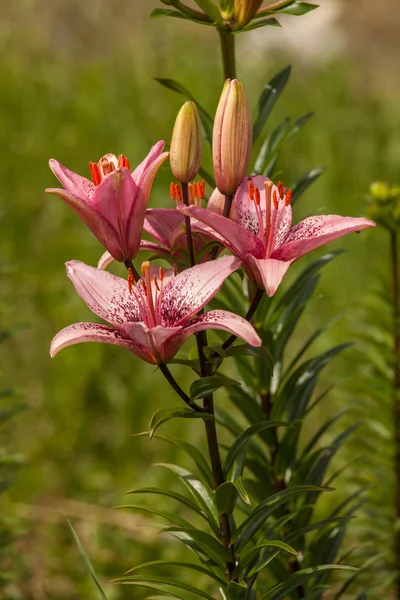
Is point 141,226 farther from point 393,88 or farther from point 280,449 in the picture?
point 393,88

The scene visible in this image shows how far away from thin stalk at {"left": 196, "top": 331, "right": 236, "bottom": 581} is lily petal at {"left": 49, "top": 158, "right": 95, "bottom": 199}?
0.15 m

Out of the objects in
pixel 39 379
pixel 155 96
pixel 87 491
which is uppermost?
pixel 155 96

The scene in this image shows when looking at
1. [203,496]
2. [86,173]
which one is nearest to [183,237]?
[203,496]

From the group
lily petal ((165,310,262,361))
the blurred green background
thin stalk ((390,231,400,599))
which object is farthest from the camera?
the blurred green background

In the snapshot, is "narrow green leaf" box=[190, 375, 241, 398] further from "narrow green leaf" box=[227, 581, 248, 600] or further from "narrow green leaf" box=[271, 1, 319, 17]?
"narrow green leaf" box=[271, 1, 319, 17]

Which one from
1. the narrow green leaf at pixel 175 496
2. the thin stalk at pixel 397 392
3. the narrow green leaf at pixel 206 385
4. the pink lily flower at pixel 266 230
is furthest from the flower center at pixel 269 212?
the thin stalk at pixel 397 392

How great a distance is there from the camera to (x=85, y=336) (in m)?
0.64

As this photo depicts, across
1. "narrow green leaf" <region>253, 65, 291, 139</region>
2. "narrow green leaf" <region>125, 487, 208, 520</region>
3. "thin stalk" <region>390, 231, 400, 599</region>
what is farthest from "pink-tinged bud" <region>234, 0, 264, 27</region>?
"thin stalk" <region>390, 231, 400, 599</region>

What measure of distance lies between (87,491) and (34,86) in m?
1.95

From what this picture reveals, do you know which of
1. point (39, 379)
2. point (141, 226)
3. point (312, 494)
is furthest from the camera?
point (39, 379)

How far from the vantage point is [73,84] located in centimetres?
345

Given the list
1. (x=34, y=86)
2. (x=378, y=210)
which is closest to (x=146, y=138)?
(x=34, y=86)

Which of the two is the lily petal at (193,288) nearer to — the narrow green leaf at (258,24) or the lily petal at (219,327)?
the lily petal at (219,327)

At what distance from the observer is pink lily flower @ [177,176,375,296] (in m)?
0.65
